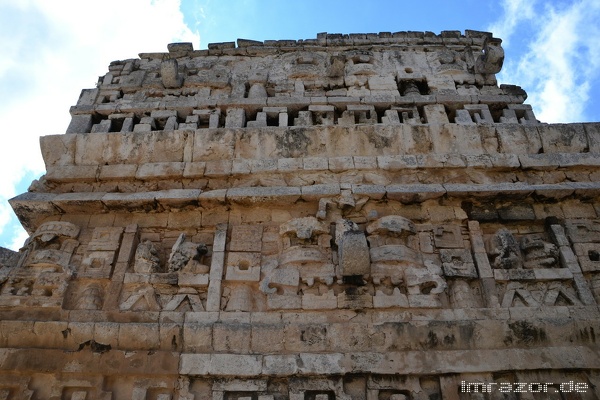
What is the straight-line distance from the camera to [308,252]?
19.3ft

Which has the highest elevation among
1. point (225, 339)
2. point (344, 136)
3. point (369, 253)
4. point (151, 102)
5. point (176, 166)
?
point (151, 102)

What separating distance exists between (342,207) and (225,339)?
87.6 inches

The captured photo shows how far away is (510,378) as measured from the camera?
196 inches

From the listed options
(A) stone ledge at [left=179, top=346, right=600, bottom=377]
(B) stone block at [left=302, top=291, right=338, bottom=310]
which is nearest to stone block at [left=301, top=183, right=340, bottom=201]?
(B) stone block at [left=302, top=291, right=338, bottom=310]

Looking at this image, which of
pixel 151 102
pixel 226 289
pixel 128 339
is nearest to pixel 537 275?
pixel 226 289

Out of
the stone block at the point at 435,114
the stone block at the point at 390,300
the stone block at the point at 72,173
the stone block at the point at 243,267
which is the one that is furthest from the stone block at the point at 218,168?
the stone block at the point at 435,114

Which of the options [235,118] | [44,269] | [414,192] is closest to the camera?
[44,269]

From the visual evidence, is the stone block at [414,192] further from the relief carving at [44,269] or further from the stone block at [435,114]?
the relief carving at [44,269]

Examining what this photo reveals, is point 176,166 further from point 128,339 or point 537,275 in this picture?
point 537,275

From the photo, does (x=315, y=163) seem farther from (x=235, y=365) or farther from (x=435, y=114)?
(x=235, y=365)

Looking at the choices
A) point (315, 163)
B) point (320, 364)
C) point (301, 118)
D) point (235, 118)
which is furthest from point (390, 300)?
point (235, 118)

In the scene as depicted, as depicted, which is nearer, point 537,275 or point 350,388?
point 350,388

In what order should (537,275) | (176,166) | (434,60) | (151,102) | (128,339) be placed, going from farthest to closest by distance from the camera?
(434,60) → (151,102) → (176,166) → (537,275) → (128,339)

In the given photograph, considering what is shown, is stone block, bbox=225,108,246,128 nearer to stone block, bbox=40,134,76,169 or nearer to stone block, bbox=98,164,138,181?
stone block, bbox=98,164,138,181
